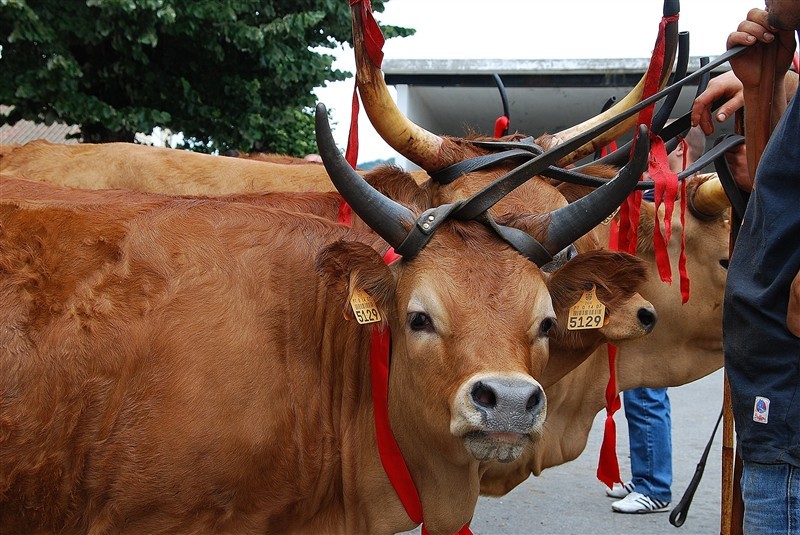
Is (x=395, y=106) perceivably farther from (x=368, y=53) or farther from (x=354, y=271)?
(x=354, y=271)

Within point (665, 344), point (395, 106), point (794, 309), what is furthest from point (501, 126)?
point (794, 309)

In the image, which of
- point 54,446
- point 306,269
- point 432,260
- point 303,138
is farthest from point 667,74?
point 303,138

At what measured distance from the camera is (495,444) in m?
2.95

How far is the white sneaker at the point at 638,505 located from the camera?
6305 mm

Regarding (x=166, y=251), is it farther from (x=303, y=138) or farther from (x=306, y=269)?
(x=303, y=138)

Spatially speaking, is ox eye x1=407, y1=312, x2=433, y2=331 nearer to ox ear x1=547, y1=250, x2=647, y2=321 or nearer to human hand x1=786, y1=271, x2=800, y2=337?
ox ear x1=547, y1=250, x2=647, y2=321

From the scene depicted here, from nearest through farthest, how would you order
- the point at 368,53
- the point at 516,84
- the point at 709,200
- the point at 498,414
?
the point at 498,414 → the point at 368,53 → the point at 709,200 → the point at 516,84

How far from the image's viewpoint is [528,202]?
4191 millimetres

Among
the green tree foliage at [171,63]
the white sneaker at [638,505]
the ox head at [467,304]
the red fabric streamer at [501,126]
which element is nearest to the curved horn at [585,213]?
the ox head at [467,304]

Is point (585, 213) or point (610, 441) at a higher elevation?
point (585, 213)

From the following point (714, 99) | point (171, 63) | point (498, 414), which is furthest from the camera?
point (171, 63)

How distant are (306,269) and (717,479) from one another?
17.1 ft

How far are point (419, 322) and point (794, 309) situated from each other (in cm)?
138

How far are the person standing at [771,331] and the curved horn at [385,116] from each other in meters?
1.76
